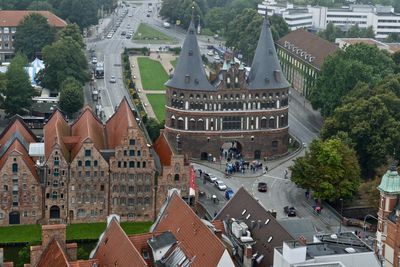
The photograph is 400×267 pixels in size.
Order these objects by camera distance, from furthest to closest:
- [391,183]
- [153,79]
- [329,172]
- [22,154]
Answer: [153,79] < [329,172] < [22,154] < [391,183]

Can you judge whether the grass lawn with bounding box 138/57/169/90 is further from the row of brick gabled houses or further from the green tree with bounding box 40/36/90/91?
the row of brick gabled houses

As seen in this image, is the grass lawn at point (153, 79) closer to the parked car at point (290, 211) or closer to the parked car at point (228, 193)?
the parked car at point (228, 193)

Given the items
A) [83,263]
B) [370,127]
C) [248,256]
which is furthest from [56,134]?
[370,127]

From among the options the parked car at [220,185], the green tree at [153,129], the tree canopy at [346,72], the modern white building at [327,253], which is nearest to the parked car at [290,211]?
the parked car at [220,185]

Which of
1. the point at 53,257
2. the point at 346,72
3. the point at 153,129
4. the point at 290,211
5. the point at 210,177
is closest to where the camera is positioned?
the point at 53,257

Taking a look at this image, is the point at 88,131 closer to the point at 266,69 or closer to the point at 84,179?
the point at 84,179

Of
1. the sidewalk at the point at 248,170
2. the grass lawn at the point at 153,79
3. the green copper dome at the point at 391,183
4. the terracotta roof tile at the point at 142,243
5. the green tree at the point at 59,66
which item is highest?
the green copper dome at the point at 391,183
